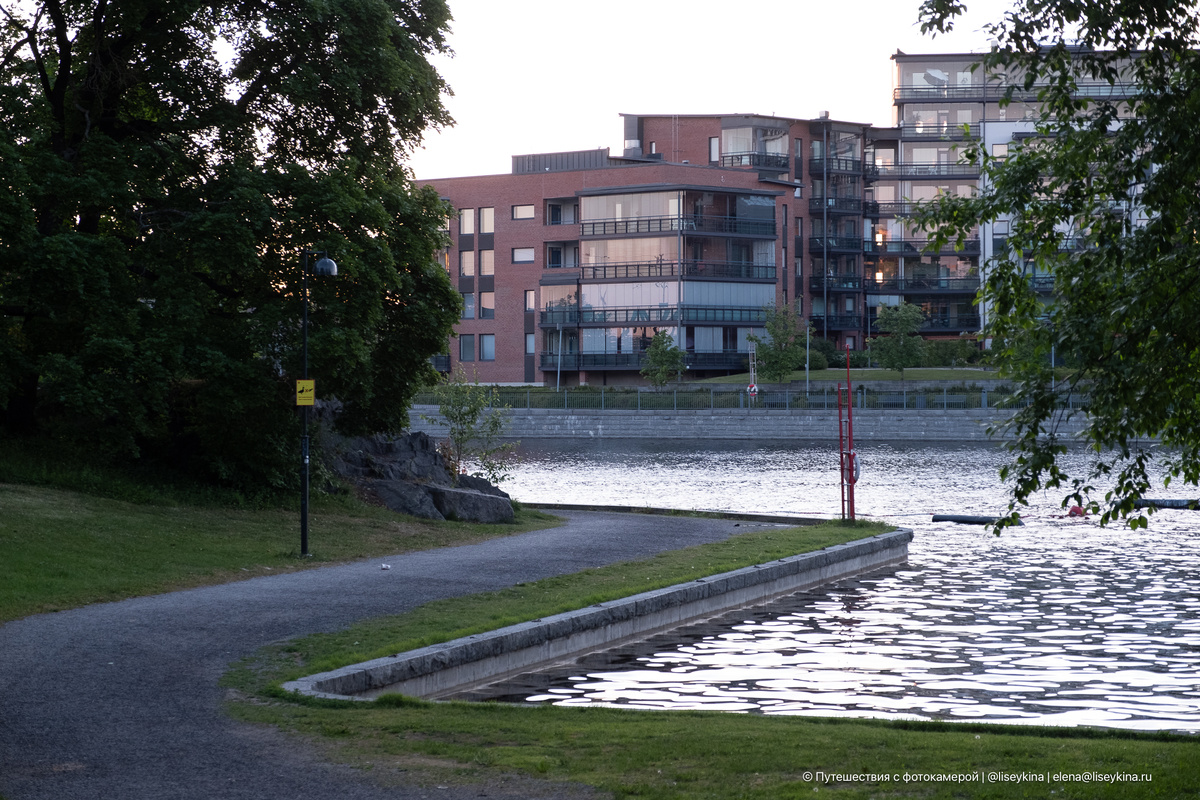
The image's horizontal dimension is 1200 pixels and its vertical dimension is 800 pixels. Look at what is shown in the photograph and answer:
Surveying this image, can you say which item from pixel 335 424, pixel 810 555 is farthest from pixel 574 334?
pixel 810 555

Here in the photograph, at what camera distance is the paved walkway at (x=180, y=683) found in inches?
293

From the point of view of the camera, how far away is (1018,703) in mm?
11352

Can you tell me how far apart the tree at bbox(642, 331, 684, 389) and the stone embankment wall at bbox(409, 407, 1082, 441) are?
199 inches

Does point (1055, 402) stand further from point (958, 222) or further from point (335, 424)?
point (335, 424)

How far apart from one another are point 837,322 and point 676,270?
1933 centimetres

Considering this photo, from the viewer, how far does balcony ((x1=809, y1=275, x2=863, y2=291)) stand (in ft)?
332

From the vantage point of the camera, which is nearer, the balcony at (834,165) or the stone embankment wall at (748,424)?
the stone embankment wall at (748,424)

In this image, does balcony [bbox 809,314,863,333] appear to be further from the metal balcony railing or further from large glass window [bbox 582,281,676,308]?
the metal balcony railing

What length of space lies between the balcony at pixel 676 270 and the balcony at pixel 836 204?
11208mm

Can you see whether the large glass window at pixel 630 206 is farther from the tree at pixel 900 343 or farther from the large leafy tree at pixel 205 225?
the large leafy tree at pixel 205 225

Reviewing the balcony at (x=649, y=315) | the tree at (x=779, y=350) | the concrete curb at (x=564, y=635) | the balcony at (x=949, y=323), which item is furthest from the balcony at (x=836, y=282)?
the concrete curb at (x=564, y=635)

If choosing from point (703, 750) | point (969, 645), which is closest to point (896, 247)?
point (969, 645)

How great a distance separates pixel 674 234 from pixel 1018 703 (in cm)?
7809

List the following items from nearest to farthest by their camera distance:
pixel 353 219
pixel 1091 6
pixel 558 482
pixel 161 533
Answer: pixel 1091 6 < pixel 161 533 < pixel 353 219 < pixel 558 482
